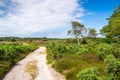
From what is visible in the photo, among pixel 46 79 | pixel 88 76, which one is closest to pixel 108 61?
pixel 88 76

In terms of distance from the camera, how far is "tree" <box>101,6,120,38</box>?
47.1m

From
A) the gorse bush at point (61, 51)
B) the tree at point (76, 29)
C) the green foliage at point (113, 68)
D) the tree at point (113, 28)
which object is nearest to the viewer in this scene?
the green foliage at point (113, 68)

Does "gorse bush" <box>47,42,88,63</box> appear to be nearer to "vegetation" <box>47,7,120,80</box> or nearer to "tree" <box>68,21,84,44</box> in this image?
"vegetation" <box>47,7,120,80</box>

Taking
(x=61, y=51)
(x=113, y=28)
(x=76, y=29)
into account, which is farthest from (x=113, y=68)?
(x=76, y=29)

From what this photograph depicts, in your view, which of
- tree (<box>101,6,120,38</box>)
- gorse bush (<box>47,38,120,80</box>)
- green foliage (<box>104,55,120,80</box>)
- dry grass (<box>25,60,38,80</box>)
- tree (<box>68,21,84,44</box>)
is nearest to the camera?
gorse bush (<box>47,38,120,80</box>)

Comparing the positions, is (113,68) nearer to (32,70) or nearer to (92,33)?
(32,70)

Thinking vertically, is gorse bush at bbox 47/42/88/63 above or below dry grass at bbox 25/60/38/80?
above

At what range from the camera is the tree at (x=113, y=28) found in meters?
47.1

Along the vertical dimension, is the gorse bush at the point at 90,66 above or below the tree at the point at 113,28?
below

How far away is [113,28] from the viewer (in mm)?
48188

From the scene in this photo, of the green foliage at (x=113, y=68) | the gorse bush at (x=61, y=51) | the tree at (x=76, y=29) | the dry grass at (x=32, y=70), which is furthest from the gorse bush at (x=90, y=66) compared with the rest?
the tree at (x=76, y=29)

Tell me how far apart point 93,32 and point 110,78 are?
73299 millimetres

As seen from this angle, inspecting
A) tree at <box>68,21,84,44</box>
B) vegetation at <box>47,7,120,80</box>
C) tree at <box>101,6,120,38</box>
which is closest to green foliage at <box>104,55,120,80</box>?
vegetation at <box>47,7,120,80</box>

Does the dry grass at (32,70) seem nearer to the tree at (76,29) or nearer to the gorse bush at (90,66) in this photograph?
the gorse bush at (90,66)
